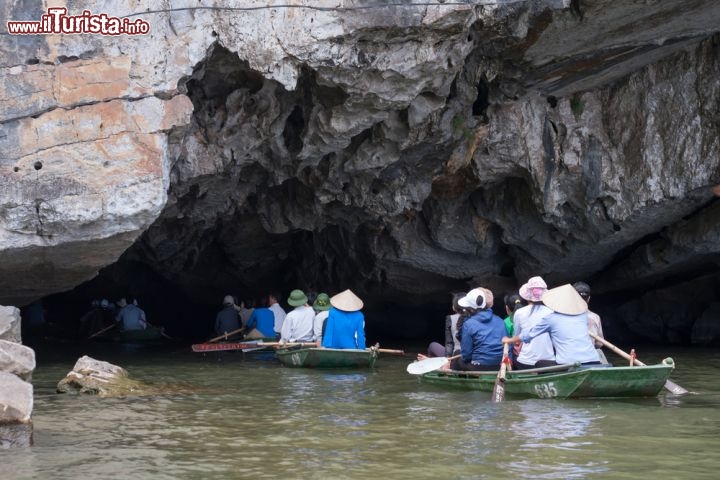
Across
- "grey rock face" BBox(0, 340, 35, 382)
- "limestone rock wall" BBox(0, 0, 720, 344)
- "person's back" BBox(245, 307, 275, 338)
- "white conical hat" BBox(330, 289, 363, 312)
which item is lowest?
"grey rock face" BBox(0, 340, 35, 382)

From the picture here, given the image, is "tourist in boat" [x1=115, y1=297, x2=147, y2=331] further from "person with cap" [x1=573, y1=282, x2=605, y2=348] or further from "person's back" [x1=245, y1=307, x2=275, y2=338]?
"person with cap" [x1=573, y1=282, x2=605, y2=348]


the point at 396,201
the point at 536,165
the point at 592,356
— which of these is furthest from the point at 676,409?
the point at 396,201

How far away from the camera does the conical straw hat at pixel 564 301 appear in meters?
9.12

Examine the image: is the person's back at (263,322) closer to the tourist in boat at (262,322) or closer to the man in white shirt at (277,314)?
the tourist in boat at (262,322)

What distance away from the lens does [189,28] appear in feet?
35.3

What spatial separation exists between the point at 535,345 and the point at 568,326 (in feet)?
1.51

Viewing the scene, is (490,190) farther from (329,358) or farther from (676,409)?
(676,409)

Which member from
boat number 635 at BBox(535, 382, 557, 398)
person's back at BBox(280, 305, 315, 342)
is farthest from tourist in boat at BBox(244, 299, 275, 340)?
boat number 635 at BBox(535, 382, 557, 398)

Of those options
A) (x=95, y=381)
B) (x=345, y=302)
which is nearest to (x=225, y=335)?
(x=345, y=302)

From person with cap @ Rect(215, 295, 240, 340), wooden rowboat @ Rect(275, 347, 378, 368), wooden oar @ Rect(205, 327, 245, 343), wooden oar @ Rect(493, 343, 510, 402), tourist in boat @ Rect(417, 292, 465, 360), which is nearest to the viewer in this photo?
wooden oar @ Rect(493, 343, 510, 402)

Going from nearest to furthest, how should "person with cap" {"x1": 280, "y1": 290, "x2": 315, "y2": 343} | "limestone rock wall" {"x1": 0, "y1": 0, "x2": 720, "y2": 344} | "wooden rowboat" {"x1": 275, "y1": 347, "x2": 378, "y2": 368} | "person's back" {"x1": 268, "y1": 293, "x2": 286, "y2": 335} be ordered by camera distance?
"limestone rock wall" {"x1": 0, "y1": 0, "x2": 720, "y2": 344} < "wooden rowboat" {"x1": 275, "y1": 347, "x2": 378, "y2": 368} < "person with cap" {"x1": 280, "y1": 290, "x2": 315, "y2": 343} < "person's back" {"x1": 268, "y1": 293, "x2": 286, "y2": 335}

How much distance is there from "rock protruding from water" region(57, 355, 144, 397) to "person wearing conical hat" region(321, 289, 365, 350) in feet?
11.7

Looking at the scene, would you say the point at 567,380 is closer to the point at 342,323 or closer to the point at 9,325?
the point at 342,323

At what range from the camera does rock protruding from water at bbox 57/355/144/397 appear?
31.8 feet
